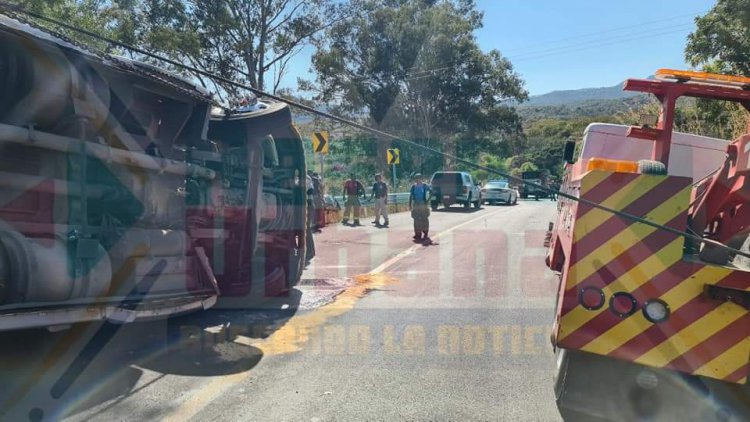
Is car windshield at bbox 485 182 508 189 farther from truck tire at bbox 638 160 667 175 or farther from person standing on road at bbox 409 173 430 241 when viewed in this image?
truck tire at bbox 638 160 667 175

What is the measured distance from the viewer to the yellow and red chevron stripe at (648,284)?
301cm

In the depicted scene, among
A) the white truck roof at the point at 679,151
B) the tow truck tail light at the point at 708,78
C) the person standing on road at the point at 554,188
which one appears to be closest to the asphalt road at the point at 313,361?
the person standing on road at the point at 554,188

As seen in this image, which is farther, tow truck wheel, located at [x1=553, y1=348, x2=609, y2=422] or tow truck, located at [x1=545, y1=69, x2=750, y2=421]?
tow truck wheel, located at [x1=553, y1=348, x2=609, y2=422]

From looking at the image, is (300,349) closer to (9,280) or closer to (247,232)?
(247,232)

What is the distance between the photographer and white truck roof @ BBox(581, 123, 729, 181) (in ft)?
22.7

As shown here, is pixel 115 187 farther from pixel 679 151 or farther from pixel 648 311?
pixel 679 151

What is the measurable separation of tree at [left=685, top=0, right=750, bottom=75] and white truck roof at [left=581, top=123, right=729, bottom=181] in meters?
9.21

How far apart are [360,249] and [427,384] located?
26.4 ft

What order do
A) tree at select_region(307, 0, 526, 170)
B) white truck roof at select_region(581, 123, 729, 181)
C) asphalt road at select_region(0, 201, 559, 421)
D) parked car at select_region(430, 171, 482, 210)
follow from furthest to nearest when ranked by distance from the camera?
tree at select_region(307, 0, 526, 170), parked car at select_region(430, 171, 482, 210), white truck roof at select_region(581, 123, 729, 181), asphalt road at select_region(0, 201, 559, 421)

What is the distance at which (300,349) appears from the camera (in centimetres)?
536

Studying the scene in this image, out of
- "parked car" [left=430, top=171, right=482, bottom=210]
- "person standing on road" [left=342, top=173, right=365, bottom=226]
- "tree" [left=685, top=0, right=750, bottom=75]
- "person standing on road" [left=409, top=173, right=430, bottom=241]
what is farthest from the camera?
"parked car" [left=430, top=171, right=482, bottom=210]

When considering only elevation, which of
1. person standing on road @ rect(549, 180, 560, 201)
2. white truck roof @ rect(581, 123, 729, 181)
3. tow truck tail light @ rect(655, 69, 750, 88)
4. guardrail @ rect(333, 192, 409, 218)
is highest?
tow truck tail light @ rect(655, 69, 750, 88)

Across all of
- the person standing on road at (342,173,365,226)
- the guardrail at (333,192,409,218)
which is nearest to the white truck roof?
the person standing on road at (342,173,365,226)

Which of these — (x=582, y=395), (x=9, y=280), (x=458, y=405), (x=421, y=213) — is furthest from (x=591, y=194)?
(x=421, y=213)
